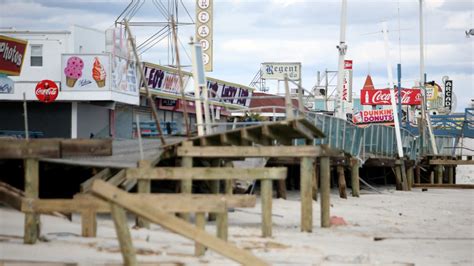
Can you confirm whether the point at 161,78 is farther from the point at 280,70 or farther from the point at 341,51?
the point at 280,70

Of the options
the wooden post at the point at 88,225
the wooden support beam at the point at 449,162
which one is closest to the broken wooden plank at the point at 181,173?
the wooden post at the point at 88,225

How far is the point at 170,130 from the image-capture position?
1356 inches

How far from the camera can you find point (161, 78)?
36.7m

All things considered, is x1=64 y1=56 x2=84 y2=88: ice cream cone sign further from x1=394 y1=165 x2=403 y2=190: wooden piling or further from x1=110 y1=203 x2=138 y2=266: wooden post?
x1=110 y1=203 x2=138 y2=266: wooden post

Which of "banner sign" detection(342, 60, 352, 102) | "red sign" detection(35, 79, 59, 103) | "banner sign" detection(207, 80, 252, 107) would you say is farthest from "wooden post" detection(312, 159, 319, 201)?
"banner sign" detection(342, 60, 352, 102)

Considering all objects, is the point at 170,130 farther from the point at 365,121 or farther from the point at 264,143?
the point at 365,121

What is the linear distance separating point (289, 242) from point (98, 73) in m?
15.9

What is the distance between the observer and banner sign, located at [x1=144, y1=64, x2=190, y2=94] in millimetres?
35781

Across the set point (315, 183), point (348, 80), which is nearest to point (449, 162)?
point (315, 183)

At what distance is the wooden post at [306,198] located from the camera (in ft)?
65.8

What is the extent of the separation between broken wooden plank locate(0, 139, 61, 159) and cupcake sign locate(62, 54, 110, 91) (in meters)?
19.1

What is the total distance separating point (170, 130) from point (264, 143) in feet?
39.8

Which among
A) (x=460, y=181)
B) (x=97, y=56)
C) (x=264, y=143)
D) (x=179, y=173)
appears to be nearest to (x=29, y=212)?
(x=179, y=173)

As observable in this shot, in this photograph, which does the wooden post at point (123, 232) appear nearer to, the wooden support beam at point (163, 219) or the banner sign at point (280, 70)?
the wooden support beam at point (163, 219)
